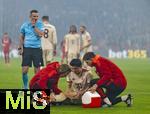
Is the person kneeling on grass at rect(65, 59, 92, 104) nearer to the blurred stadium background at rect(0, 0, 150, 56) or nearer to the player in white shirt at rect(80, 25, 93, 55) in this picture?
the player in white shirt at rect(80, 25, 93, 55)

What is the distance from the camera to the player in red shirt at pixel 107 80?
11.0 metres

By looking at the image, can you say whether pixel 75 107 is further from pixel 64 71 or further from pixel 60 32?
pixel 60 32

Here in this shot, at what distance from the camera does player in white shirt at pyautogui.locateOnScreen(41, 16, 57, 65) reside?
18438mm

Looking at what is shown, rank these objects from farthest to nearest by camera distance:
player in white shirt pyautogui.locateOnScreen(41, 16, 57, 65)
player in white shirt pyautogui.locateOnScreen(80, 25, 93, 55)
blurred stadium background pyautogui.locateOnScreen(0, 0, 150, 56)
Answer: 1. blurred stadium background pyautogui.locateOnScreen(0, 0, 150, 56)
2. player in white shirt pyautogui.locateOnScreen(80, 25, 93, 55)
3. player in white shirt pyautogui.locateOnScreen(41, 16, 57, 65)

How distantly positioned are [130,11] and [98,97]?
193ft

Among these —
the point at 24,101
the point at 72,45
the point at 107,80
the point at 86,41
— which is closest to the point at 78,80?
the point at 107,80

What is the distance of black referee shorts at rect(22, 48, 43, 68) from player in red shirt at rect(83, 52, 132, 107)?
2.99 metres

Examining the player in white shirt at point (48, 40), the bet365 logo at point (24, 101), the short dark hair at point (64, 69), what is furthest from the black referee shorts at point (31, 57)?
the bet365 logo at point (24, 101)

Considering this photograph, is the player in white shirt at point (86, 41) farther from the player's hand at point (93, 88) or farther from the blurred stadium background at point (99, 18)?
the blurred stadium background at point (99, 18)

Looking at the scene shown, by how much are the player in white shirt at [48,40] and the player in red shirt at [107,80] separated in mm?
6866

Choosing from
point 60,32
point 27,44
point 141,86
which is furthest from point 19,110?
point 60,32

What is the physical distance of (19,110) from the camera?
766cm

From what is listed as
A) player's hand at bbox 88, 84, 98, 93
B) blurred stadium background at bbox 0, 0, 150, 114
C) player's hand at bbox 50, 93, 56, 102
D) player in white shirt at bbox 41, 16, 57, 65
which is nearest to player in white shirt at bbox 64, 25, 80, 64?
player in white shirt at bbox 41, 16, 57, 65

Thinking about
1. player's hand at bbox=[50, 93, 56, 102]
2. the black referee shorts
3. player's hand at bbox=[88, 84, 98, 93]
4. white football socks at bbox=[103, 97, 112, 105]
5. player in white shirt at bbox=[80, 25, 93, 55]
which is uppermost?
player in white shirt at bbox=[80, 25, 93, 55]
